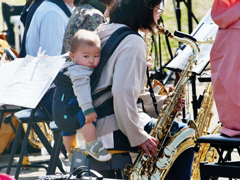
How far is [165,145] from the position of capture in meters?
2.49

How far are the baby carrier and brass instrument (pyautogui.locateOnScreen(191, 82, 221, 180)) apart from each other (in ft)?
→ 3.50

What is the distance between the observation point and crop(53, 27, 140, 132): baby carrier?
→ 86.2 inches

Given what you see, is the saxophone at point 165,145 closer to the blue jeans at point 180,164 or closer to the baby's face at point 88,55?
the blue jeans at point 180,164

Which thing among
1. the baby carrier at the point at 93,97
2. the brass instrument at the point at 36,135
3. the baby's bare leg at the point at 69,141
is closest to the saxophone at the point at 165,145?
the baby carrier at the point at 93,97

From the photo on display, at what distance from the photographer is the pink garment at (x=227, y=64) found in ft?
6.68

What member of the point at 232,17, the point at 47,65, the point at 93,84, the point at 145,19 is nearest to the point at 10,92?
the point at 47,65

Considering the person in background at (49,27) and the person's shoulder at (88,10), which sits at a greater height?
the person's shoulder at (88,10)

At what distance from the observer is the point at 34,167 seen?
3.62 m

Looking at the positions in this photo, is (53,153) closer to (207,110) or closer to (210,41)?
(207,110)

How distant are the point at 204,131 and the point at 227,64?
1.22 meters

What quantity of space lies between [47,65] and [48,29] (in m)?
0.94

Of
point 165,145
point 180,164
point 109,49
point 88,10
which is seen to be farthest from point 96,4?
point 180,164

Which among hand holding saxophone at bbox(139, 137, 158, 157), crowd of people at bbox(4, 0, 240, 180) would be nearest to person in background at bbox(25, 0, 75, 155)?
crowd of people at bbox(4, 0, 240, 180)

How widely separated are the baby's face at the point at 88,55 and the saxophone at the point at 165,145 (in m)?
0.53
